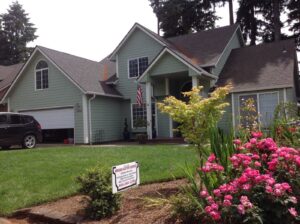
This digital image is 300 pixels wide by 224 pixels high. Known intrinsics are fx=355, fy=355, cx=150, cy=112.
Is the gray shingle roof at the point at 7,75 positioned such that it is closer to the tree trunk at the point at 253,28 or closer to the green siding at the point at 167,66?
the green siding at the point at 167,66

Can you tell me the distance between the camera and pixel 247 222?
3.43m

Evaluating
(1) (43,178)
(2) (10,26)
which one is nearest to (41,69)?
(1) (43,178)

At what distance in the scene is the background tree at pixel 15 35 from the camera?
176 feet

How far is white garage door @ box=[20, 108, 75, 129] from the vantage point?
20681 millimetres

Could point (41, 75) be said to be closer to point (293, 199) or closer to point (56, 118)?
point (56, 118)

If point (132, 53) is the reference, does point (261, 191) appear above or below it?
below

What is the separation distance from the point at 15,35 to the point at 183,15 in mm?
32446

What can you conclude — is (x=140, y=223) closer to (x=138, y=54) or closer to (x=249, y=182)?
(x=249, y=182)

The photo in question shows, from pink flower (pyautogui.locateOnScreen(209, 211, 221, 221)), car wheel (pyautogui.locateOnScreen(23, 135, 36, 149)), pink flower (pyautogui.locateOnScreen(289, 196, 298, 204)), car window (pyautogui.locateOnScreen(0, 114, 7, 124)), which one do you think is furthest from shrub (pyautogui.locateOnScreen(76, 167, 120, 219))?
car wheel (pyautogui.locateOnScreen(23, 135, 36, 149))

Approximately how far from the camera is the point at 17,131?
16.0m

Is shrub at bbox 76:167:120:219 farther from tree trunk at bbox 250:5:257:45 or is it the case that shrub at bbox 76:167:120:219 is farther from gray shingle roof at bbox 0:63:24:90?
tree trunk at bbox 250:5:257:45

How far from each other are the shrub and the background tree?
51790mm

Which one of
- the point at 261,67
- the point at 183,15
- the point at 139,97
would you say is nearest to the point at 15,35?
the point at 183,15

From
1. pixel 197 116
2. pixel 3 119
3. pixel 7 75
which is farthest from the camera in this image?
pixel 7 75
